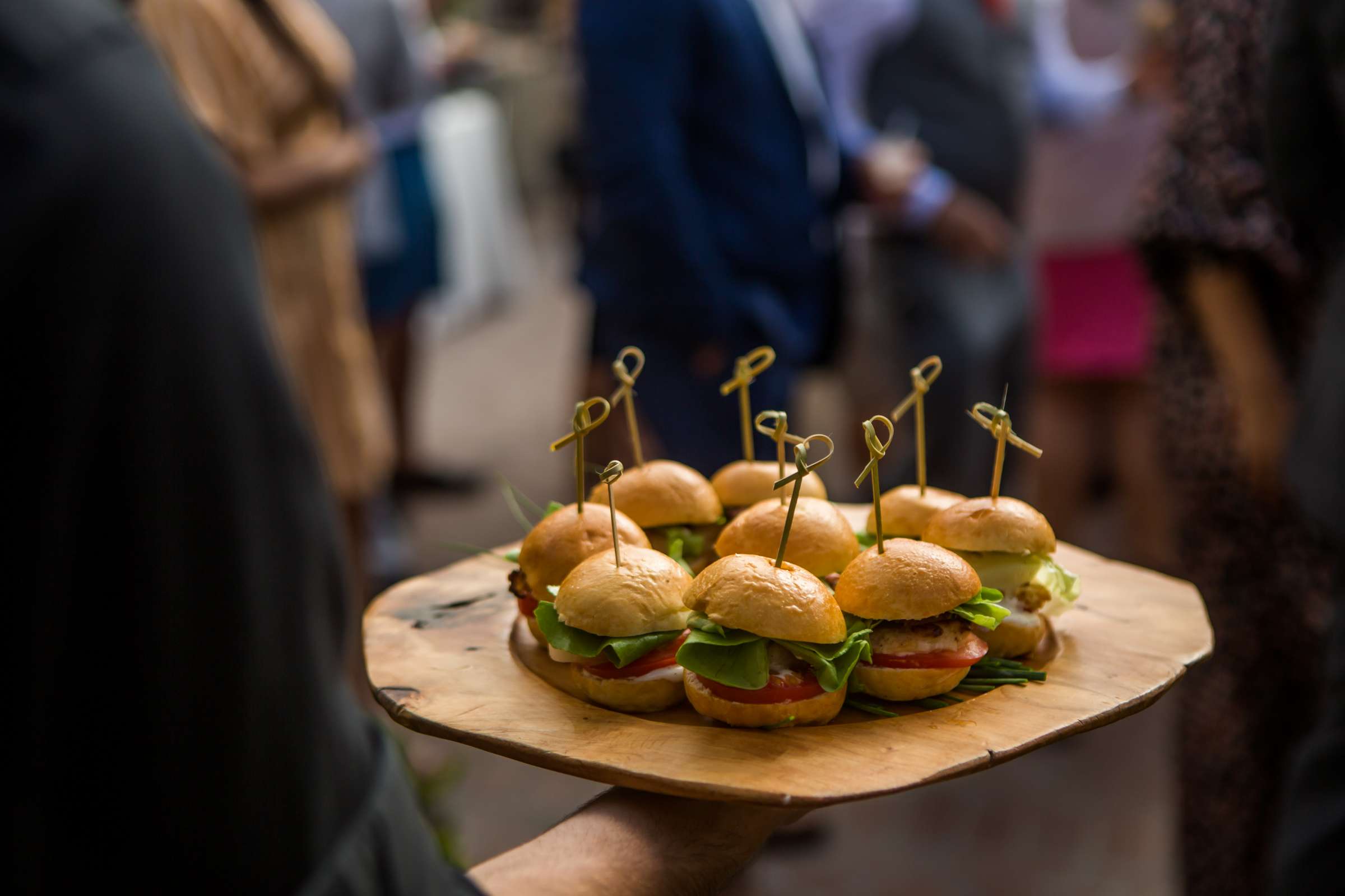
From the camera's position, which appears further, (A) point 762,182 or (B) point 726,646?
→ (A) point 762,182

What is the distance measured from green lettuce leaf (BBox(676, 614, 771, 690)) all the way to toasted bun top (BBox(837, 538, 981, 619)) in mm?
105

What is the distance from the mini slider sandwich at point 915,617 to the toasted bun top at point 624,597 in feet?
0.51

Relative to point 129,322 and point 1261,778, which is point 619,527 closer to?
point 129,322

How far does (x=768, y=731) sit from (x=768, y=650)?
7 centimetres

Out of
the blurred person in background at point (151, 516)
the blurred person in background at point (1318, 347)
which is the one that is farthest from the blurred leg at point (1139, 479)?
the blurred person in background at point (151, 516)

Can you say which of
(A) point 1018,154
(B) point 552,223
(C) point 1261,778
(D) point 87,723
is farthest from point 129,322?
(B) point 552,223

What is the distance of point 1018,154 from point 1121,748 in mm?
1721

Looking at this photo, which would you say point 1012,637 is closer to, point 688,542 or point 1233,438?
point 688,542

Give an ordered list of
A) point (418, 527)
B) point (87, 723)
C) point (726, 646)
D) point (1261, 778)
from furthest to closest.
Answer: point (418, 527) < point (1261, 778) < point (726, 646) < point (87, 723)

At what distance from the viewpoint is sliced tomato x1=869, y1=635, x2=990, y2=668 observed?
1.12 metres

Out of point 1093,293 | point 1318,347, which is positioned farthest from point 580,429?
point 1093,293

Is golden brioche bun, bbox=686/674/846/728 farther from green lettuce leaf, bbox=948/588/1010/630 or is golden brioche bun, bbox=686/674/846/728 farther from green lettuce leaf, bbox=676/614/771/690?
green lettuce leaf, bbox=948/588/1010/630

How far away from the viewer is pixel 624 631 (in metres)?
1.13

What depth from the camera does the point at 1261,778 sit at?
2455mm
